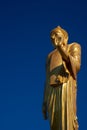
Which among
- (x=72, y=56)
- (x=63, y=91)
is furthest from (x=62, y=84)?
(x=72, y=56)

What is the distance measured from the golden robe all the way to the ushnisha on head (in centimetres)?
30

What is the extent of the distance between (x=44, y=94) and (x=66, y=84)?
0.88 metres

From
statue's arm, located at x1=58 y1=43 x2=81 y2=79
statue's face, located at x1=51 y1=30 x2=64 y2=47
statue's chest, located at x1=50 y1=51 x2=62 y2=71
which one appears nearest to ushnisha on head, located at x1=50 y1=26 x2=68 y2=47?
statue's face, located at x1=51 y1=30 x2=64 y2=47

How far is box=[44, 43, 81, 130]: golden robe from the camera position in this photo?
1183 centimetres

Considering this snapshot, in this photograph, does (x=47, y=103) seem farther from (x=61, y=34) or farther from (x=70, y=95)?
(x=61, y=34)

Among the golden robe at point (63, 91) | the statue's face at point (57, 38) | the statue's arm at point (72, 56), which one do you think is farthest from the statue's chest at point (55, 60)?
the statue's face at point (57, 38)

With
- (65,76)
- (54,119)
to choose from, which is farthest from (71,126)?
(65,76)

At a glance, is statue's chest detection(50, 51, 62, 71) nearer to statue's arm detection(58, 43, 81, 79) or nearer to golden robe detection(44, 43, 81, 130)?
golden robe detection(44, 43, 81, 130)

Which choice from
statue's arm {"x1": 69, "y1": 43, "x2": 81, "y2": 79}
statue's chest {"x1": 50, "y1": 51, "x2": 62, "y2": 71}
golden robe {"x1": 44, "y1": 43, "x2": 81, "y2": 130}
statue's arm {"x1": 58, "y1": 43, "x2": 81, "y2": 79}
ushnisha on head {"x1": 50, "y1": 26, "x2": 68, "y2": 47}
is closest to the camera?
golden robe {"x1": 44, "y1": 43, "x2": 81, "y2": 130}

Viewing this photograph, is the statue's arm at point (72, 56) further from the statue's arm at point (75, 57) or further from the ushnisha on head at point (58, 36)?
the ushnisha on head at point (58, 36)

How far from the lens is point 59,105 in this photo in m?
12.0

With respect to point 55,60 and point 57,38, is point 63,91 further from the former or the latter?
point 57,38

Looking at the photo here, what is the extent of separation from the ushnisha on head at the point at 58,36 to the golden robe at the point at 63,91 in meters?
0.30

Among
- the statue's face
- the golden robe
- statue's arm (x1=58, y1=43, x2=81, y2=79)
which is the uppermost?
the statue's face
